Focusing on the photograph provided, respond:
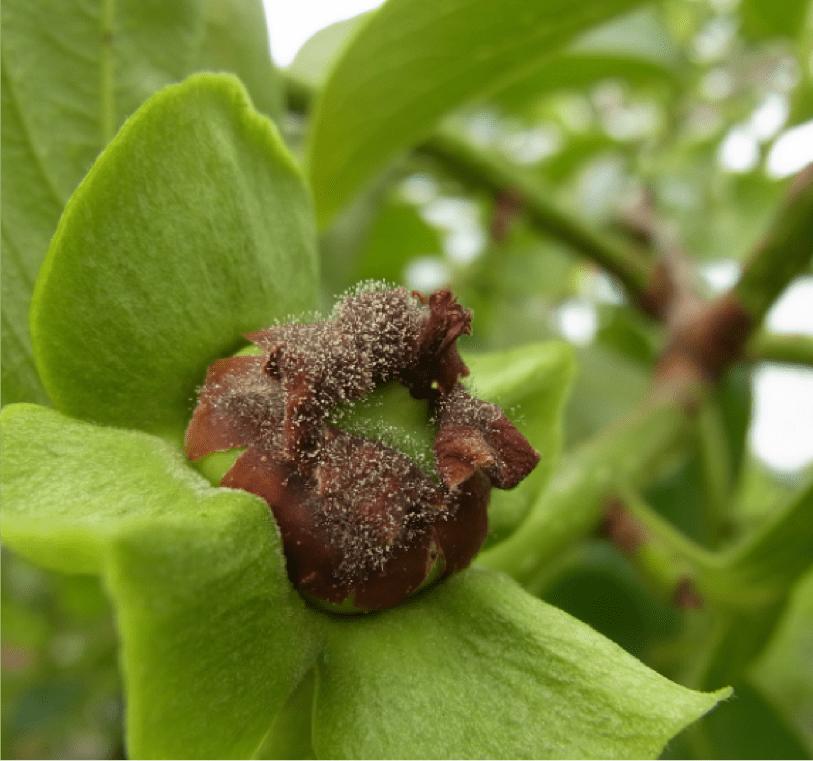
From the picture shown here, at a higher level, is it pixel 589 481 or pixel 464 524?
pixel 464 524

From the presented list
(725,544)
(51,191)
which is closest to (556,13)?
(51,191)

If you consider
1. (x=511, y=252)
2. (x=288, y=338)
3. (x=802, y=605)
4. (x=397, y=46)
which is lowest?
(x=802, y=605)

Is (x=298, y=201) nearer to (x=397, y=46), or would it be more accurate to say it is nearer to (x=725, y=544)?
(x=397, y=46)

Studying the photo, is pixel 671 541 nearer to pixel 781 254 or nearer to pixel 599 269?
pixel 781 254

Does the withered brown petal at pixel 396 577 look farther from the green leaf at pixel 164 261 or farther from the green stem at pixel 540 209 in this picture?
the green stem at pixel 540 209

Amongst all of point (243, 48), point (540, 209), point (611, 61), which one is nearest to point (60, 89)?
point (243, 48)

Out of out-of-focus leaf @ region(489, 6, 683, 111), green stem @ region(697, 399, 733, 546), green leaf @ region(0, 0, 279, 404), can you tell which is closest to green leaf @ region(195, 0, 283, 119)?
green leaf @ region(0, 0, 279, 404)
